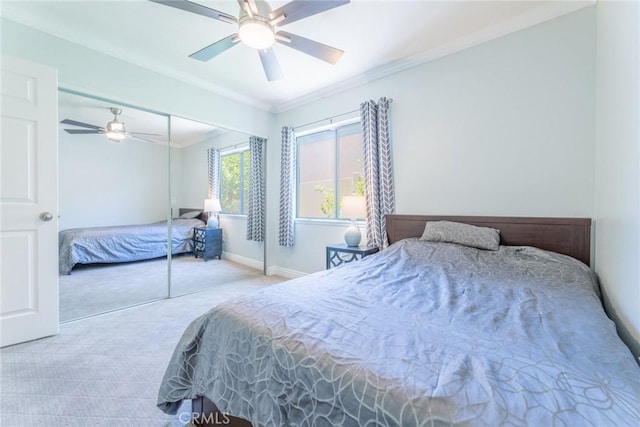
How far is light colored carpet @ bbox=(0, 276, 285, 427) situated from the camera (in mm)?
1382

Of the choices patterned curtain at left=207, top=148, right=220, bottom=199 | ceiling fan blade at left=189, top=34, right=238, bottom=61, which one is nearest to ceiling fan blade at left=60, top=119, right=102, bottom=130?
patterned curtain at left=207, top=148, right=220, bottom=199

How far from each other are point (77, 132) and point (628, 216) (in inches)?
169

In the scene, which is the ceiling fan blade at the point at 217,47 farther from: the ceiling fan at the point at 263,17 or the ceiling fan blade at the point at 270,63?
the ceiling fan blade at the point at 270,63

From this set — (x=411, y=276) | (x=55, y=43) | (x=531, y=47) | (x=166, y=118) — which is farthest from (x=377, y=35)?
(x=55, y=43)

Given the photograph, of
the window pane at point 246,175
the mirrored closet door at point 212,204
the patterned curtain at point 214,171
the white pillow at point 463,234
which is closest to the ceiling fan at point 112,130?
the mirrored closet door at point 212,204

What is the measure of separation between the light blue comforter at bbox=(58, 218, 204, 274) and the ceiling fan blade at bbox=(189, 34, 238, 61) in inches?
82.0

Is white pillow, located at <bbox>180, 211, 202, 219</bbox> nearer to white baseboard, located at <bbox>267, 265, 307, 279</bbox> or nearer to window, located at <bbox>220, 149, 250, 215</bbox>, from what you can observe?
window, located at <bbox>220, 149, 250, 215</bbox>

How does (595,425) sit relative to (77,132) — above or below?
below

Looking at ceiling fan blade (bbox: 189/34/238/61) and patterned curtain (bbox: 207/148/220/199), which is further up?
ceiling fan blade (bbox: 189/34/238/61)

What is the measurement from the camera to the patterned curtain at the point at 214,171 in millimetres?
3725

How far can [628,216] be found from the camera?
1.20m

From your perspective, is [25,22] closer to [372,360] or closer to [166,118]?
[166,118]

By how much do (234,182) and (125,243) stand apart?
1609 mm

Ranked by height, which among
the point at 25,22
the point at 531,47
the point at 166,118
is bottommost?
the point at 166,118
